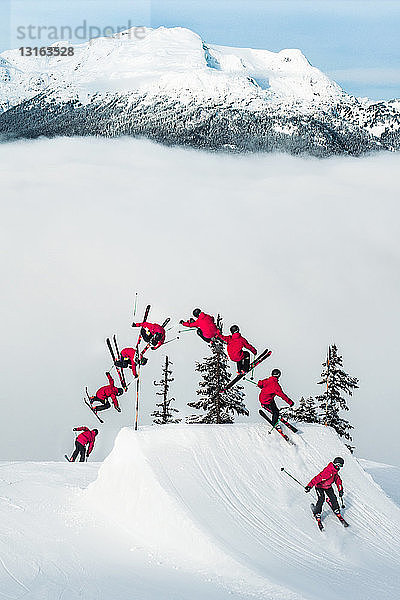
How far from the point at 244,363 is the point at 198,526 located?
19.2 feet

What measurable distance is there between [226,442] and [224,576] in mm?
4919

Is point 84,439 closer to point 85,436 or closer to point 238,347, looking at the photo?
point 85,436

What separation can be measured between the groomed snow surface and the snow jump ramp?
0.11 ft

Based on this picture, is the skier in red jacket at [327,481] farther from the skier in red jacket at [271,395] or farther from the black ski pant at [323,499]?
the skier in red jacket at [271,395]

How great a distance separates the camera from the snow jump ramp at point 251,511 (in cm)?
1384

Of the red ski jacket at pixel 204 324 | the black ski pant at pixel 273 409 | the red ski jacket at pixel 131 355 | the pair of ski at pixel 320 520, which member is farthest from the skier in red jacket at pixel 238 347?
the pair of ski at pixel 320 520

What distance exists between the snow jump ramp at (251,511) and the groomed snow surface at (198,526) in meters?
0.03

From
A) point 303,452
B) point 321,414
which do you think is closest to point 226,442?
point 303,452

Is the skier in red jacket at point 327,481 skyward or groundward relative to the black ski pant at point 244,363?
groundward

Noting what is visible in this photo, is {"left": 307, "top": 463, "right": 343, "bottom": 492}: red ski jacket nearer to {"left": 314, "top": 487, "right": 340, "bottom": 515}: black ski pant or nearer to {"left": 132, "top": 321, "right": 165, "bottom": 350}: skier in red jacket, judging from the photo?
{"left": 314, "top": 487, "right": 340, "bottom": 515}: black ski pant

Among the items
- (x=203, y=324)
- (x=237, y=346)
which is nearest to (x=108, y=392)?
(x=203, y=324)

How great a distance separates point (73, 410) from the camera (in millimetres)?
185500

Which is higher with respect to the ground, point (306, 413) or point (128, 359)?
point (128, 359)

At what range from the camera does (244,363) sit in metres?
19.7
